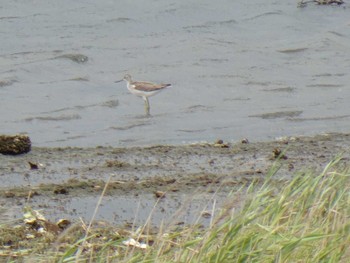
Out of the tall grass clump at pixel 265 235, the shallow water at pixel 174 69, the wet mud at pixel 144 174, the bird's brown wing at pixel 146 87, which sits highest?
the tall grass clump at pixel 265 235

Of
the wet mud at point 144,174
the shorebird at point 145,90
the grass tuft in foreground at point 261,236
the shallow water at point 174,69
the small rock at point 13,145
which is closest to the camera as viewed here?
the grass tuft in foreground at point 261,236

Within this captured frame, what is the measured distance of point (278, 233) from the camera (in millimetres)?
5926

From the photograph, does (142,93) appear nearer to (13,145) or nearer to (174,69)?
(174,69)

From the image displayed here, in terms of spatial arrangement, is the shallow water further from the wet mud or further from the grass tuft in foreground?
the grass tuft in foreground

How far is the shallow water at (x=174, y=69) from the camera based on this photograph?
12.3 m

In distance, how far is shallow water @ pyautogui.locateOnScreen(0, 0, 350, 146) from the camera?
40.3ft

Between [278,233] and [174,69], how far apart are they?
394 inches

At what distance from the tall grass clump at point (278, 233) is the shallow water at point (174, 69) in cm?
492

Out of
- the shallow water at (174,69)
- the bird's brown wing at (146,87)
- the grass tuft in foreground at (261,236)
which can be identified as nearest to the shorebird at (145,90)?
the bird's brown wing at (146,87)

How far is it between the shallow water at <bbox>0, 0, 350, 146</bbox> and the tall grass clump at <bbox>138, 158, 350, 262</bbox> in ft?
16.1

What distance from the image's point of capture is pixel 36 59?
1580 cm

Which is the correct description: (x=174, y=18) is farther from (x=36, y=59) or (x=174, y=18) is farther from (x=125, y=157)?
(x=125, y=157)

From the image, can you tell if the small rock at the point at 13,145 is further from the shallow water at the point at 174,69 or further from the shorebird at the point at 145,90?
the shorebird at the point at 145,90

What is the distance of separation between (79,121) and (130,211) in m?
4.47
